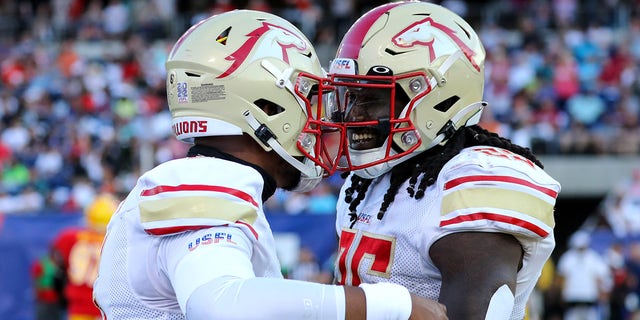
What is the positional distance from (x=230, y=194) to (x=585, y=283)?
8.18 meters

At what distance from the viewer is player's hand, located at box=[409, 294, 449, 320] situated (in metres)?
2.65

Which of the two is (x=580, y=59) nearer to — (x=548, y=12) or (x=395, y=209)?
(x=548, y=12)

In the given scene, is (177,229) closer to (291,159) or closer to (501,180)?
(291,159)

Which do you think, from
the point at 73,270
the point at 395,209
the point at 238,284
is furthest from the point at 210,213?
the point at 73,270

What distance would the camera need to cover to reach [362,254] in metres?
3.30

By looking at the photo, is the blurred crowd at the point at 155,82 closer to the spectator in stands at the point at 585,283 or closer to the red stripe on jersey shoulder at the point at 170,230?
the spectator in stands at the point at 585,283

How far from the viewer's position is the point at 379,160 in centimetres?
330

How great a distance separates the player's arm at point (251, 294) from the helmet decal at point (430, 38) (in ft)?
3.03

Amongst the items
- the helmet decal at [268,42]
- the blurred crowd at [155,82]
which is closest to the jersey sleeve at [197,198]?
the helmet decal at [268,42]

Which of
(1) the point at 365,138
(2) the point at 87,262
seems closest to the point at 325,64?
(2) the point at 87,262

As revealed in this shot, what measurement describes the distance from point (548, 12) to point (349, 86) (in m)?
13.5

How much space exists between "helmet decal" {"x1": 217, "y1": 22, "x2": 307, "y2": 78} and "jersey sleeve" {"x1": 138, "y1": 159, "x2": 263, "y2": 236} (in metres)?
0.32

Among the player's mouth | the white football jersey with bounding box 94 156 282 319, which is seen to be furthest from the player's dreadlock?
the white football jersey with bounding box 94 156 282 319

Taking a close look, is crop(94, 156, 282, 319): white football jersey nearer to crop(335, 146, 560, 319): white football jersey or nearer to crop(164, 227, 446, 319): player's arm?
crop(164, 227, 446, 319): player's arm
